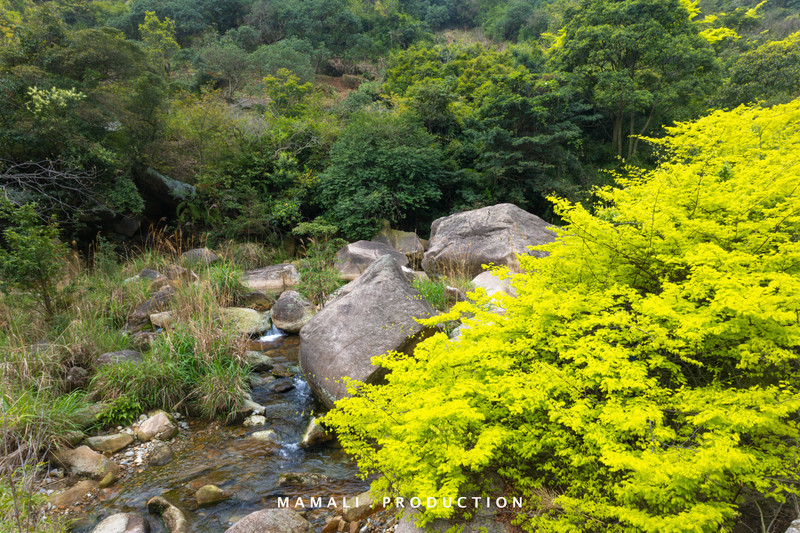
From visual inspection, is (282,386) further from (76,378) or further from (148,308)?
(148,308)

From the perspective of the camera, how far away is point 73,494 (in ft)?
10.9

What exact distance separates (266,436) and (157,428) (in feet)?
3.57

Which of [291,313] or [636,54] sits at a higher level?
[636,54]

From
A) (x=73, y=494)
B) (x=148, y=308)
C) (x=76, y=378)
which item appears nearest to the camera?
(x=73, y=494)

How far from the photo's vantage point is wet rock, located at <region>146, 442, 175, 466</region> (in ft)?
12.4

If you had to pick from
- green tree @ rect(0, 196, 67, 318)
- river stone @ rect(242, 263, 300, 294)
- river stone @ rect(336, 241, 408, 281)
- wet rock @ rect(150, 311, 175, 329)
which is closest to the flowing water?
wet rock @ rect(150, 311, 175, 329)

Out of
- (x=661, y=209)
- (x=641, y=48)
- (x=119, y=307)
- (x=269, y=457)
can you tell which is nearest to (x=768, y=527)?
(x=661, y=209)

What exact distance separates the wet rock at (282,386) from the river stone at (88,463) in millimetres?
1807

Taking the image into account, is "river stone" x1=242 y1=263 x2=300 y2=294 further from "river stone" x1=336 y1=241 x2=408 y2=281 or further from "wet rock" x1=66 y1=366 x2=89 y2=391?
"wet rock" x1=66 y1=366 x2=89 y2=391

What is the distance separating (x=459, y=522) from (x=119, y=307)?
5982mm

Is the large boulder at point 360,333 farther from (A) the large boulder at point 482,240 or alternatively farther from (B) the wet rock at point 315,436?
(A) the large boulder at point 482,240

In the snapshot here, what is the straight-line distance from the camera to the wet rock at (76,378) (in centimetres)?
428

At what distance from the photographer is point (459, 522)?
2.27 metres

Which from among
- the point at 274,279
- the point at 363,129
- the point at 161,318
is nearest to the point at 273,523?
the point at 161,318
